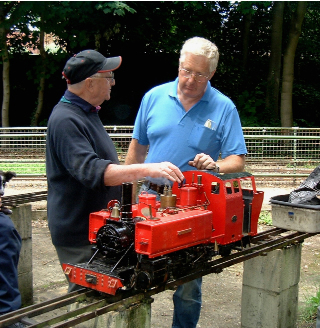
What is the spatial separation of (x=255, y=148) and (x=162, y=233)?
9.57 metres

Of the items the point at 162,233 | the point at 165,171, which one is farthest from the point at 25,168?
the point at 162,233

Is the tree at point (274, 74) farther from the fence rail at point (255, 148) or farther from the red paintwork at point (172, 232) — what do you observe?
the red paintwork at point (172, 232)

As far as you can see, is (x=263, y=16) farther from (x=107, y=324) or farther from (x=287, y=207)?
(x=107, y=324)

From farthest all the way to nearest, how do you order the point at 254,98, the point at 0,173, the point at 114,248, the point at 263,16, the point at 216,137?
the point at 263,16 → the point at 254,98 → the point at 216,137 → the point at 0,173 → the point at 114,248

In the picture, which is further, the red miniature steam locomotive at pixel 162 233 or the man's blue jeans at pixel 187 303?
the man's blue jeans at pixel 187 303

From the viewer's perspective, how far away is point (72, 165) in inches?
111

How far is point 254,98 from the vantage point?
750 inches

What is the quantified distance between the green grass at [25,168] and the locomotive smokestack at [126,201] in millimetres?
8011

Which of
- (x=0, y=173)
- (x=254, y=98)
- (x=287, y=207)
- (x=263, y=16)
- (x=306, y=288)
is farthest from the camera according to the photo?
(x=263, y=16)

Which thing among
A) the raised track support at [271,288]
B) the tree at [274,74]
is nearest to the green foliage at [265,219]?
the raised track support at [271,288]

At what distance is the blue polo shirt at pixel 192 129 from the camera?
12.0 ft

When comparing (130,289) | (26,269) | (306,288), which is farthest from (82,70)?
(306,288)

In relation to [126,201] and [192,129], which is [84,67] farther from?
[192,129]

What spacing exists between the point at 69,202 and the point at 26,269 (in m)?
2.59
